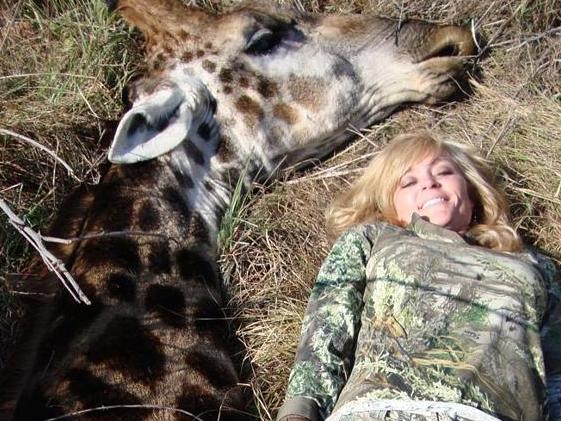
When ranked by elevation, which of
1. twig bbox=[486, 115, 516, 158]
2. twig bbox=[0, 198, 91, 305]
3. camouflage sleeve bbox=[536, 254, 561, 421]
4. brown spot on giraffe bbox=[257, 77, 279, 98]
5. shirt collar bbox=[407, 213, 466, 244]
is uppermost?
twig bbox=[0, 198, 91, 305]

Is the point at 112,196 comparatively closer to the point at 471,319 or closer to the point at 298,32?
the point at 298,32

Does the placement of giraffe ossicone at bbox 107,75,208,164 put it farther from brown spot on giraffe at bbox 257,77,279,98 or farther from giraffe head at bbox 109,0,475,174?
brown spot on giraffe at bbox 257,77,279,98

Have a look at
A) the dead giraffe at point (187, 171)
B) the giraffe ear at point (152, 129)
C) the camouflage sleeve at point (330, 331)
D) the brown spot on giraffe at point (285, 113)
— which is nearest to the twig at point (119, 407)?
the dead giraffe at point (187, 171)

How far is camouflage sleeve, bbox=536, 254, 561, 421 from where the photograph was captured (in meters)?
2.85

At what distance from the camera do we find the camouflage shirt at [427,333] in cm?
255

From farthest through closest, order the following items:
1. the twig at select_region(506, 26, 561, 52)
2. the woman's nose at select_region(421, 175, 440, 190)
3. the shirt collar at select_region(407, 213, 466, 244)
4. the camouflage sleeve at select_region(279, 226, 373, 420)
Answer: the twig at select_region(506, 26, 561, 52)
the woman's nose at select_region(421, 175, 440, 190)
the shirt collar at select_region(407, 213, 466, 244)
the camouflage sleeve at select_region(279, 226, 373, 420)

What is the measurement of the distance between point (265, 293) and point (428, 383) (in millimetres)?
1045

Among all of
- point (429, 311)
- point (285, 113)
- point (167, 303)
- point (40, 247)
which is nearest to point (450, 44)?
point (285, 113)

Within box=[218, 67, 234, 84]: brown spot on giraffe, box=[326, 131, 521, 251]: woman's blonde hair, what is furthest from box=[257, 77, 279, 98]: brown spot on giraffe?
box=[326, 131, 521, 251]: woman's blonde hair

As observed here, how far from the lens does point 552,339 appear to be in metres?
3.00

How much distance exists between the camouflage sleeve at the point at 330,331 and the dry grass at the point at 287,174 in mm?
341

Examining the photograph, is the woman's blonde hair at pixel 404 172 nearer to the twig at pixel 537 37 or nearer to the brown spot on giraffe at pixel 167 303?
the brown spot on giraffe at pixel 167 303

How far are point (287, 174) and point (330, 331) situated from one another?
3.59 feet

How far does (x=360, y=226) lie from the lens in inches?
126
